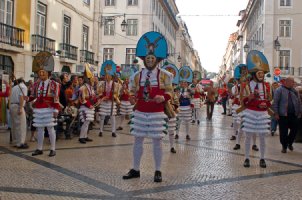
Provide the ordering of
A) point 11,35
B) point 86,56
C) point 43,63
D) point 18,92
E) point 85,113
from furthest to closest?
1. point 86,56
2. point 11,35
3. point 85,113
4. point 18,92
5. point 43,63

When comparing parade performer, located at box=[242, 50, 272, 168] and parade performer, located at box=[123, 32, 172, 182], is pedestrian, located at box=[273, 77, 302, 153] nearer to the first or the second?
parade performer, located at box=[242, 50, 272, 168]

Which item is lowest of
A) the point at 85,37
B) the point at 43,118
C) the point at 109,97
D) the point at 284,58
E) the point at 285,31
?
the point at 43,118

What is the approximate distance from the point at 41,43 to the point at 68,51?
325 cm

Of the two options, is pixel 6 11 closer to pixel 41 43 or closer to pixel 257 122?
pixel 41 43

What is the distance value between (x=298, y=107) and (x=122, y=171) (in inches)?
215

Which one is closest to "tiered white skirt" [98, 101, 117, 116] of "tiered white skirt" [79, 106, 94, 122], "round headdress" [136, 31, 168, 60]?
"tiered white skirt" [79, 106, 94, 122]

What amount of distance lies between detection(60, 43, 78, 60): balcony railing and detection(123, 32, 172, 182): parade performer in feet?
57.7

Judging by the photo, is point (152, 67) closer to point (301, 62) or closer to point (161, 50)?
point (161, 50)

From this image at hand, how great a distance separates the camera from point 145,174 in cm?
686

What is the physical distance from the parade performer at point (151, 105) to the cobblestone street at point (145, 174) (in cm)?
46

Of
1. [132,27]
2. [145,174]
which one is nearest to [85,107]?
[145,174]

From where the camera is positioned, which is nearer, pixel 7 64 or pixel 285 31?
pixel 7 64

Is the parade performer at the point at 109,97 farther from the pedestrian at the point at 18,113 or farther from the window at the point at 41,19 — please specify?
the window at the point at 41,19

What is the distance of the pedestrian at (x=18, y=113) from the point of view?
945 cm
